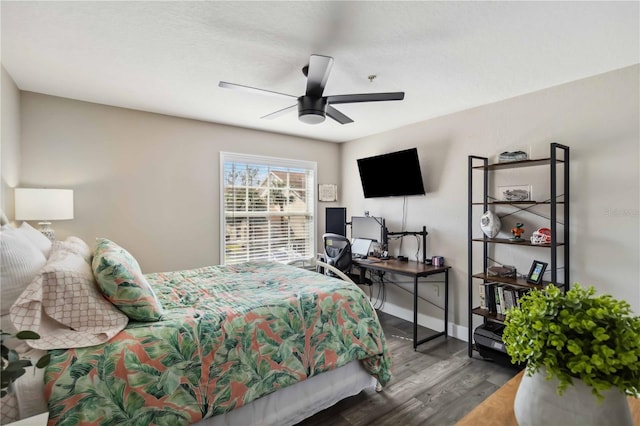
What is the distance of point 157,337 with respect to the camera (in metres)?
1.47

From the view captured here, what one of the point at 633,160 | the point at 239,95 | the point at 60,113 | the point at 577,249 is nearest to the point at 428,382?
the point at 577,249

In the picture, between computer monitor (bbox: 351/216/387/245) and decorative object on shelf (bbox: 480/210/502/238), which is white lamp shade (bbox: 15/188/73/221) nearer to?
computer monitor (bbox: 351/216/387/245)

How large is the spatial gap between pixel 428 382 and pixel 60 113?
407cm

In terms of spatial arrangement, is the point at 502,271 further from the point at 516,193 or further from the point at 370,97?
the point at 370,97

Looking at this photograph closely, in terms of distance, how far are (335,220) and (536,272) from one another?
2.48 metres

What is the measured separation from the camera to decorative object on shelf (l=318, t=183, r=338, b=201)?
4719mm

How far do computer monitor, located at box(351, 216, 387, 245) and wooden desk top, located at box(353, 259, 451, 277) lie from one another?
1.02ft

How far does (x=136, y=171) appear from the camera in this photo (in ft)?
10.7

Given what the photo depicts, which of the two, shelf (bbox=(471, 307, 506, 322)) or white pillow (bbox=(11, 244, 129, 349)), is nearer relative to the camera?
white pillow (bbox=(11, 244, 129, 349))

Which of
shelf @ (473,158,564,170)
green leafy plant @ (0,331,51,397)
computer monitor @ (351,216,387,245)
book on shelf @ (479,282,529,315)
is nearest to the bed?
green leafy plant @ (0,331,51,397)

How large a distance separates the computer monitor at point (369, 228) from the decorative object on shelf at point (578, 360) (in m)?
2.99

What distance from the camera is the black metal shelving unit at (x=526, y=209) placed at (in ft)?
7.77

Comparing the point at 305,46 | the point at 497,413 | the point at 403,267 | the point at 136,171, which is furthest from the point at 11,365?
the point at 403,267

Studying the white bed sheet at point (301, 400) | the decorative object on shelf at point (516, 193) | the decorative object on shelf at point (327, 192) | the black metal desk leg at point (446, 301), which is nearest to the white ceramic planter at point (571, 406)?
the white bed sheet at point (301, 400)
